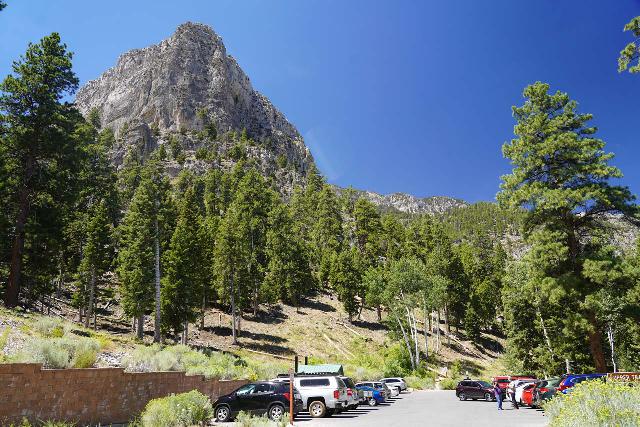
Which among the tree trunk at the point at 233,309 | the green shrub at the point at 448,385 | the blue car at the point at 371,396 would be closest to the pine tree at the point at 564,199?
the blue car at the point at 371,396

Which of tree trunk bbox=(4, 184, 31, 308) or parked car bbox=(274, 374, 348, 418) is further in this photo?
tree trunk bbox=(4, 184, 31, 308)

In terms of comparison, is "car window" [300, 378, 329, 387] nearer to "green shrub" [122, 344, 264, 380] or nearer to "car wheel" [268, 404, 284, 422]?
"car wheel" [268, 404, 284, 422]

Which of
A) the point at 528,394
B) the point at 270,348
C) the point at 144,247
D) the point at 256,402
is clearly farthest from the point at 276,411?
the point at 270,348

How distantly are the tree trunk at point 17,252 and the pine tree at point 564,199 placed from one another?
29813 millimetres

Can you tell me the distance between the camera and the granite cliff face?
461ft

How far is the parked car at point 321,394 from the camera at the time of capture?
18.2m

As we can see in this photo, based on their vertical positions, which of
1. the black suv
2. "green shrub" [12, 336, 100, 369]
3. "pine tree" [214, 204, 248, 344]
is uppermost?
"pine tree" [214, 204, 248, 344]

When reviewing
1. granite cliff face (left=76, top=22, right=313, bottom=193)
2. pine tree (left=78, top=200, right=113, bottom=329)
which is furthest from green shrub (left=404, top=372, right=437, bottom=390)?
granite cliff face (left=76, top=22, right=313, bottom=193)

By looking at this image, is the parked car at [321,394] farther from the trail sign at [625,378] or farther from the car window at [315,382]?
the trail sign at [625,378]

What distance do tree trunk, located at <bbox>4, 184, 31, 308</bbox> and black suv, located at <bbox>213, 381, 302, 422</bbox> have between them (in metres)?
16.2

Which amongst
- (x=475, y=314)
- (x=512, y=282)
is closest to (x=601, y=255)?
(x=512, y=282)

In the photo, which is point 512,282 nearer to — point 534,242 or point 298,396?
point 534,242

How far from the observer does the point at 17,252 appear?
85.3ft

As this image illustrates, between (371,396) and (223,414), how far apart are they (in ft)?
35.1
